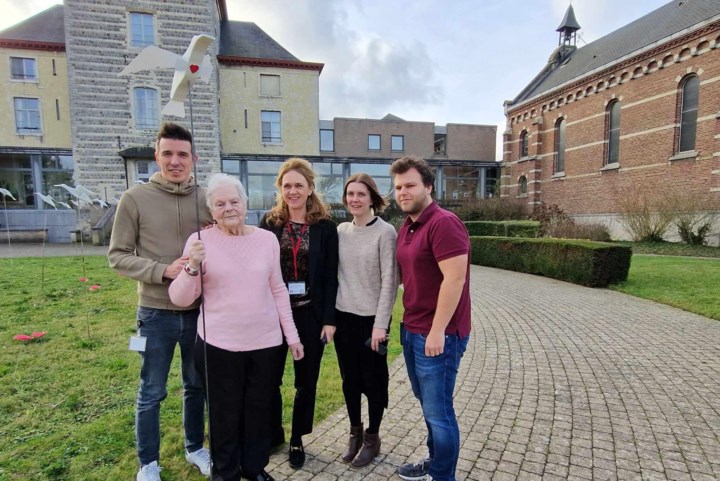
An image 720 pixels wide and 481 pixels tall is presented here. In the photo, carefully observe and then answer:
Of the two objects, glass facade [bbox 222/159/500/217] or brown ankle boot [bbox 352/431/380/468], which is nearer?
brown ankle boot [bbox 352/431/380/468]

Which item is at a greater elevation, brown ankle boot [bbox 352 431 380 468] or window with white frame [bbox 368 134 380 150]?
window with white frame [bbox 368 134 380 150]

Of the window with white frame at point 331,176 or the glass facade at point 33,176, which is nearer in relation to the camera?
the glass facade at point 33,176

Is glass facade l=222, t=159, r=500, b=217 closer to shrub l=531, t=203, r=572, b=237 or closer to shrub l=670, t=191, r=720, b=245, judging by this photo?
shrub l=531, t=203, r=572, b=237

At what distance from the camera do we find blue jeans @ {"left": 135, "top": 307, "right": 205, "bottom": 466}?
2389 millimetres

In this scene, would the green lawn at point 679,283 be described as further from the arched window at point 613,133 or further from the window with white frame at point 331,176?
the window with white frame at point 331,176

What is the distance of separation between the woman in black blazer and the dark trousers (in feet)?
1.17

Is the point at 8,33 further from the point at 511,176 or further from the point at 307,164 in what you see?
the point at 511,176

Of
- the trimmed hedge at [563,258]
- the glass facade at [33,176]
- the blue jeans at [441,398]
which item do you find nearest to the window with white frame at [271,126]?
the glass facade at [33,176]

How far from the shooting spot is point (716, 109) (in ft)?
53.4

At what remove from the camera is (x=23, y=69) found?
2338 centimetres

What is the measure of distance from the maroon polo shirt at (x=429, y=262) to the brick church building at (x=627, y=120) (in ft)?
62.6

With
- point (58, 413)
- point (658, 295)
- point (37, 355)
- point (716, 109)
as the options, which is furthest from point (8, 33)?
point (716, 109)

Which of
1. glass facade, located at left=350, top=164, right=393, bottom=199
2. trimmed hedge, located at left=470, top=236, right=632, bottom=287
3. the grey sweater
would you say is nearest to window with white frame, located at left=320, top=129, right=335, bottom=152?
glass facade, located at left=350, top=164, right=393, bottom=199

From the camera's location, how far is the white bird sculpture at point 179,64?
200 cm
